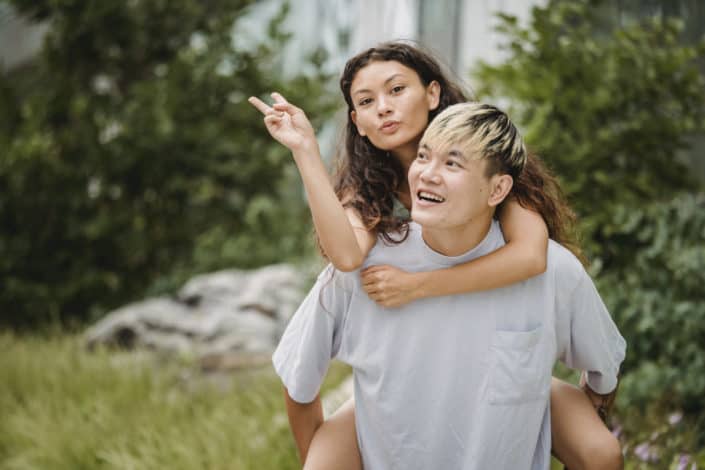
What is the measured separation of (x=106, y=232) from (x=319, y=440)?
5.18m

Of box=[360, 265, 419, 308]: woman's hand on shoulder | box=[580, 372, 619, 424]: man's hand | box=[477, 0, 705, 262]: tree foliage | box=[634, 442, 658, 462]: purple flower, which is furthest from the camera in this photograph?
box=[477, 0, 705, 262]: tree foliage

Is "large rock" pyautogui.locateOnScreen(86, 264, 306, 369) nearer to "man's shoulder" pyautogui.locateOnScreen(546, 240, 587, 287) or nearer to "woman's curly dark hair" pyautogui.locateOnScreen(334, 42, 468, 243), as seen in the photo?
"woman's curly dark hair" pyautogui.locateOnScreen(334, 42, 468, 243)

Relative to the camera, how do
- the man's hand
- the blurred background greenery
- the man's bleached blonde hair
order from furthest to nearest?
the blurred background greenery → the man's hand → the man's bleached blonde hair

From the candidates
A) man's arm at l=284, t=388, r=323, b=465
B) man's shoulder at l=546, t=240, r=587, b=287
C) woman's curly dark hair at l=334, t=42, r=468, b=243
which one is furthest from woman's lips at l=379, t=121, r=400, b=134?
man's arm at l=284, t=388, r=323, b=465

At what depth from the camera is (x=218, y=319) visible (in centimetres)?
555

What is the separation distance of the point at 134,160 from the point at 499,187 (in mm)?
5455

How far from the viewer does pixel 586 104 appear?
3.95 m

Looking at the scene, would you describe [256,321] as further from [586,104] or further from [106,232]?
[586,104]

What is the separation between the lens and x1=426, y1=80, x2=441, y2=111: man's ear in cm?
213

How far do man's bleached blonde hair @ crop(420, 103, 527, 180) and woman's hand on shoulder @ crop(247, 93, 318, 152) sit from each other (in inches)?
→ 11.0

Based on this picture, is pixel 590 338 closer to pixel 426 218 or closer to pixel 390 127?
pixel 426 218

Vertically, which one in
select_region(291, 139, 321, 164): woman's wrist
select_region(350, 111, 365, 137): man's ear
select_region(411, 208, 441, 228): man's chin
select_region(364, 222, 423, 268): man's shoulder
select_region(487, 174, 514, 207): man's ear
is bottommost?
select_region(364, 222, 423, 268): man's shoulder

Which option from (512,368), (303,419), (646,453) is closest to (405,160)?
(512,368)

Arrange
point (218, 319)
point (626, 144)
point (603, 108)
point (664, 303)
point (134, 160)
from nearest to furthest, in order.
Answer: point (664, 303), point (603, 108), point (626, 144), point (218, 319), point (134, 160)
